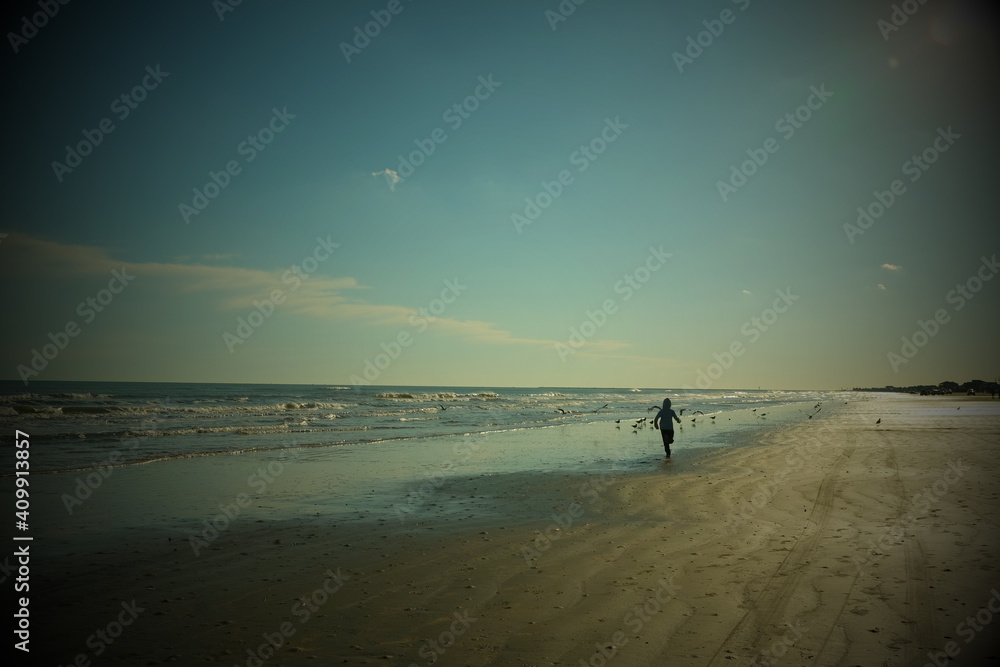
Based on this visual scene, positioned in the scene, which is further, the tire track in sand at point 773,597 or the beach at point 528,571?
the beach at point 528,571

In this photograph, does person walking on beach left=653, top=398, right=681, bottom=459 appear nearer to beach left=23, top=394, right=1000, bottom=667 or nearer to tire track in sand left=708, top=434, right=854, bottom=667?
beach left=23, top=394, right=1000, bottom=667

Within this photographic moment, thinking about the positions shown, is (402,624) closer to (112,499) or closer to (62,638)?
(62,638)

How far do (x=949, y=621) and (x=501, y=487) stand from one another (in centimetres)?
971

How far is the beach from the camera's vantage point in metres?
4.89

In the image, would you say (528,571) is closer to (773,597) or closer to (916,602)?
(773,597)

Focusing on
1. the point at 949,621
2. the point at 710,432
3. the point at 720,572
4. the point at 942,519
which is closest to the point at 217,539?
the point at 720,572

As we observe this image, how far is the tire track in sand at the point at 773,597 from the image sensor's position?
15.5ft

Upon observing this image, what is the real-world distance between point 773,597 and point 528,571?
2.99m

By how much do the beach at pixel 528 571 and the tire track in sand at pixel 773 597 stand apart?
3 cm

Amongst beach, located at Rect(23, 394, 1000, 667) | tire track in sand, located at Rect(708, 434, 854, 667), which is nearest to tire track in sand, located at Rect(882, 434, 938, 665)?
beach, located at Rect(23, 394, 1000, 667)

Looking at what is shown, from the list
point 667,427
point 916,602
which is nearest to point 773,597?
point 916,602

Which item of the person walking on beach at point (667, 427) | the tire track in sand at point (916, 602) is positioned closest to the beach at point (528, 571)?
the tire track in sand at point (916, 602)

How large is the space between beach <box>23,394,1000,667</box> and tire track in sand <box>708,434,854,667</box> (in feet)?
0.10

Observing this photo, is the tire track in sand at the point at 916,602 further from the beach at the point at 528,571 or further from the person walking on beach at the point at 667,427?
the person walking on beach at the point at 667,427
